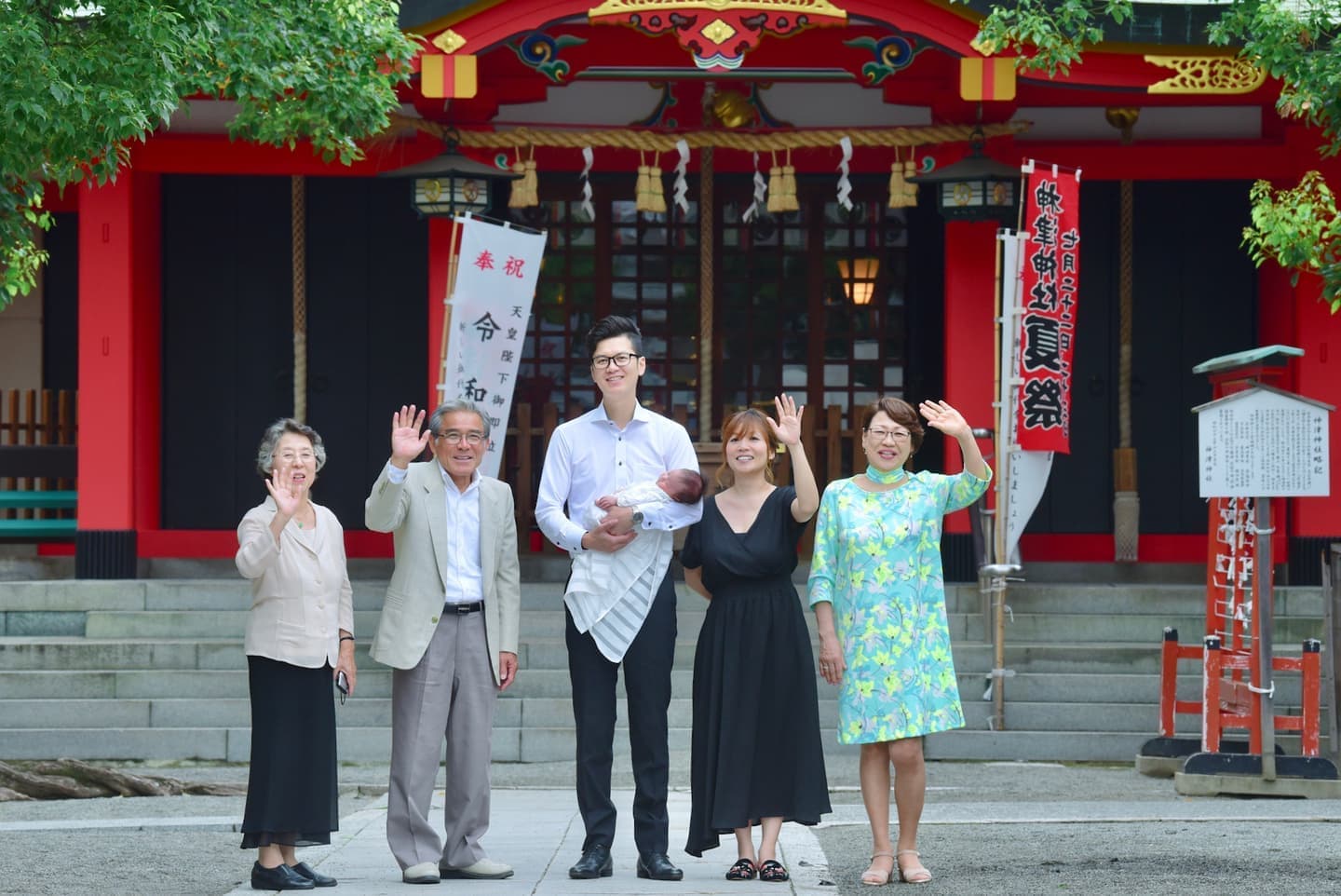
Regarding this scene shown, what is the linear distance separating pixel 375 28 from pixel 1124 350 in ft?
21.1

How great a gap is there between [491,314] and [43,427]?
416 cm

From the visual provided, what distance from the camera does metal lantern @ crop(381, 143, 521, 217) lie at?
12.5 m

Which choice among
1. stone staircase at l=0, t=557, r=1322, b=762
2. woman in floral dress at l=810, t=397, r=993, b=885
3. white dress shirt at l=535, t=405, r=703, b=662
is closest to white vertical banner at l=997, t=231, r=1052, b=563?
stone staircase at l=0, t=557, r=1322, b=762

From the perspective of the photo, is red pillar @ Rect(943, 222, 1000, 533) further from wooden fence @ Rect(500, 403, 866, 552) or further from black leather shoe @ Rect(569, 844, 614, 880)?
black leather shoe @ Rect(569, 844, 614, 880)

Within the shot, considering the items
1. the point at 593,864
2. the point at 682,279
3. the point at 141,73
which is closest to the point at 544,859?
the point at 593,864

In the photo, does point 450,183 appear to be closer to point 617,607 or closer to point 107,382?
point 107,382

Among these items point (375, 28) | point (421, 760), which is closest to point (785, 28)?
point (375, 28)

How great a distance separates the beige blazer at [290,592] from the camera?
6504 millimetres

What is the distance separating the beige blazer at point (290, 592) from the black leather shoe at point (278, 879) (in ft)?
2.32

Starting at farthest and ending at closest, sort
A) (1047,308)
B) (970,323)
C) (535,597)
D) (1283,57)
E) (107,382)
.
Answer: (107,382) → (970,323) → (535,597) → (1047,308) → (1283,57)

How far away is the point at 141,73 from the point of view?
782 cm

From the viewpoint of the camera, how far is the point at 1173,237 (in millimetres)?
14188

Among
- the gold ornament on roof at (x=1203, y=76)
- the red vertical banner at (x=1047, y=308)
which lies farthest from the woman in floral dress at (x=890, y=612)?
the gold ornament on roof at (x=1203, y=76)

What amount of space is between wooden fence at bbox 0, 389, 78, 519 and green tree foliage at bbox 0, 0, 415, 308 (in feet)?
14.7
